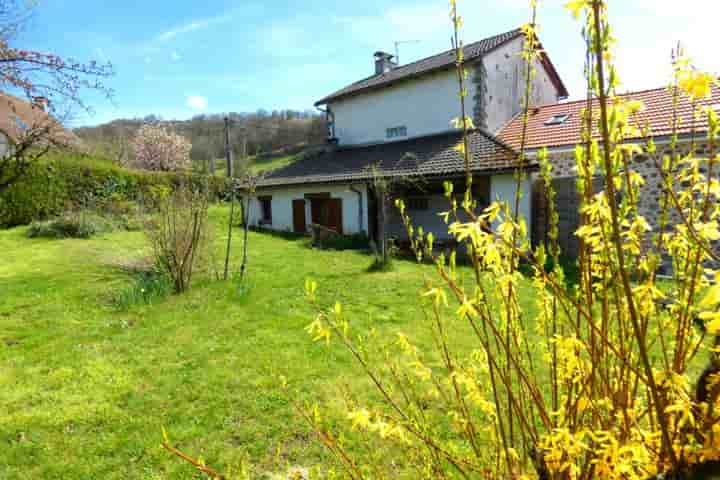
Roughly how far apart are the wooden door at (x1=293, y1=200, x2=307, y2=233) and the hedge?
9.57ft

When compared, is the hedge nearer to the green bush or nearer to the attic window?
the green bush

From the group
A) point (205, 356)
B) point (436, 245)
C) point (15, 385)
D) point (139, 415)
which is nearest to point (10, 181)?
point (15, 385)

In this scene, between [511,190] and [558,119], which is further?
[558,119]

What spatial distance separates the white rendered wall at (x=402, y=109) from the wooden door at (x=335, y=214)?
3653mm

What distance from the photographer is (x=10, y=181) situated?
5387 mm

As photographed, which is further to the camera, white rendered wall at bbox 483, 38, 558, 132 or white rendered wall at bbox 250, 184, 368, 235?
white rendered wall at bbox 250, 184, 368, 235

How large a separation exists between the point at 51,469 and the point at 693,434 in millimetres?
4124

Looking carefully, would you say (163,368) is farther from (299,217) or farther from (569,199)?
(299,217)

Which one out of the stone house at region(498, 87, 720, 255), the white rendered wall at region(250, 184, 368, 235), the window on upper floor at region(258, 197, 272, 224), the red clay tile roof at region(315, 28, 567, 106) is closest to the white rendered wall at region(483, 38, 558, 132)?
the red clay tile roof at region(315, 28, 567, 106)

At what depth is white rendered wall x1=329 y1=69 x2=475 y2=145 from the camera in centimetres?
1460

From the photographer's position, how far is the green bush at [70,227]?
1469cm

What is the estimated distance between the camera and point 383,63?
19672 mm

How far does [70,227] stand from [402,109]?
522 inches

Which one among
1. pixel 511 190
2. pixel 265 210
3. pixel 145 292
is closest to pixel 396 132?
pixel 511 190
